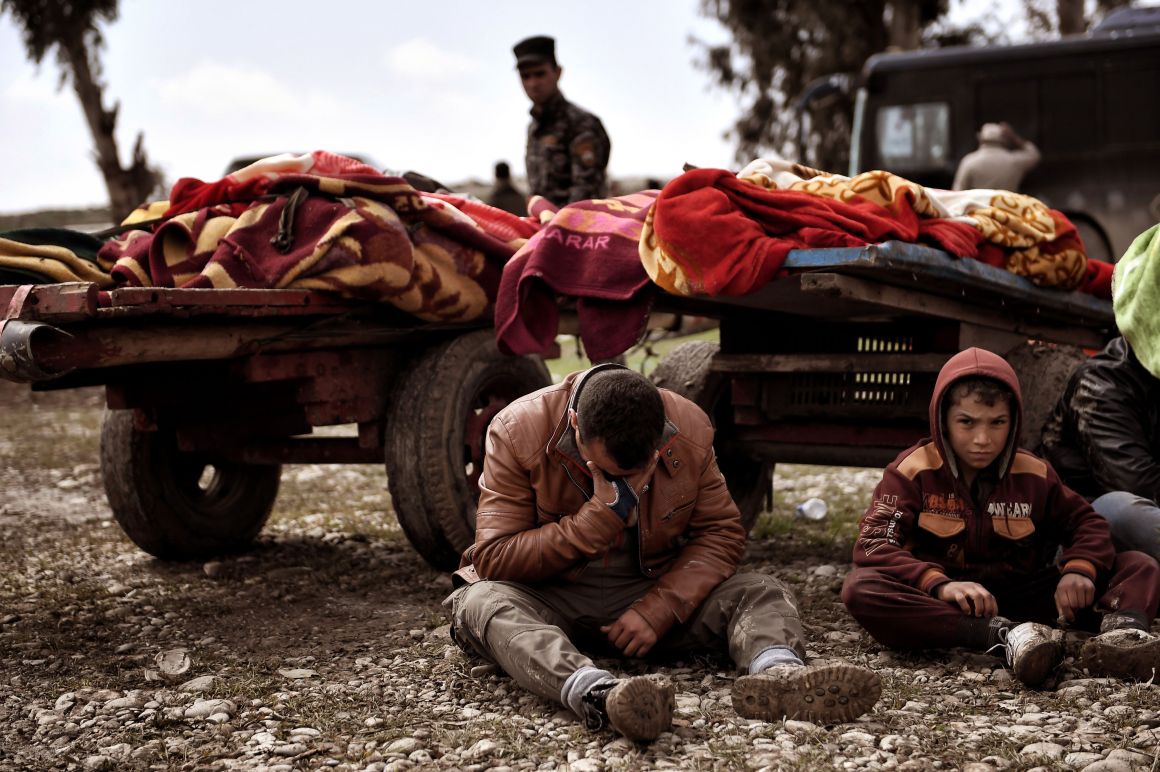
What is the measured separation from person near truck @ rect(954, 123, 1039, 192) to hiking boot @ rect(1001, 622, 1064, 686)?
7.63m

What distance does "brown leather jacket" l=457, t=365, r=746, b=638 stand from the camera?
3346mm

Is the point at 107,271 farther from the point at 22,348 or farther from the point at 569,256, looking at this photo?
the point at 569,256

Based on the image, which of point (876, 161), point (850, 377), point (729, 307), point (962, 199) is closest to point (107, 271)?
point (729, 307)

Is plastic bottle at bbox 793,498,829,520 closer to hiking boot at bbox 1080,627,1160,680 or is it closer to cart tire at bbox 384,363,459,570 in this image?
cart tire at bbox 384,363,459,570

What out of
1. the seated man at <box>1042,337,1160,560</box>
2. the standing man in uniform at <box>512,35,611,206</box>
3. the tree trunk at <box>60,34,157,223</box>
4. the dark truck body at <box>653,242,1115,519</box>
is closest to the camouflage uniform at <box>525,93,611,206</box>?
the standing man in uniform at <box>512,35,611,206</box>

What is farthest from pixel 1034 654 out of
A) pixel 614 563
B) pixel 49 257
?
pixel 49 257

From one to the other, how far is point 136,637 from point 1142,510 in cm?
337

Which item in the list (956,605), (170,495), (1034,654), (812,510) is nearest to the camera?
(1034,654)

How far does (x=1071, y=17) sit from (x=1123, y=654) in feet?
51.3

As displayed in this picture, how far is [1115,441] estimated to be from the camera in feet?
13.4

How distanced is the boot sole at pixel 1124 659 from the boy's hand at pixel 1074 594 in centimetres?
21

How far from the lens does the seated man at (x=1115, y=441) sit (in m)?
3.93

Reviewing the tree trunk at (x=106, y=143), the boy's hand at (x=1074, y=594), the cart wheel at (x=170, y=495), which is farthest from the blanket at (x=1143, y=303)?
the tree trunk at (x=106, y=143)

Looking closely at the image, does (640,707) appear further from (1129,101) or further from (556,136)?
(1129,101)
